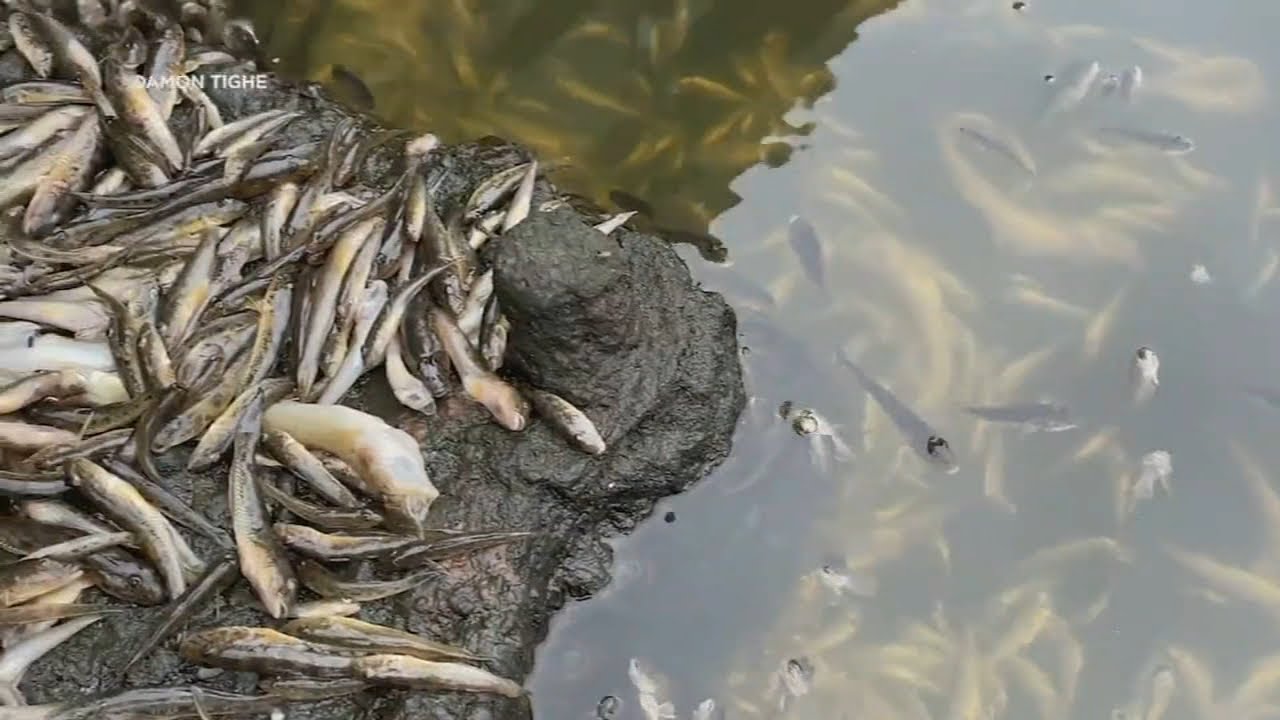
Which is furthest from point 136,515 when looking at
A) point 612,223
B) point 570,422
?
point 612,223

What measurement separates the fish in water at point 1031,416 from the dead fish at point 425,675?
8.42 ft

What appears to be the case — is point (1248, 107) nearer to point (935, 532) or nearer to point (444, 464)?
point (935, 532)

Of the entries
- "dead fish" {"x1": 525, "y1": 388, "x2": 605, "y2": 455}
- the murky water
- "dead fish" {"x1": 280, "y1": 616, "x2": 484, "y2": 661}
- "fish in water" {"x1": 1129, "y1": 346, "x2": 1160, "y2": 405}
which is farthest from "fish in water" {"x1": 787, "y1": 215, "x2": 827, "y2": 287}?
"dead fish" {"x1": 280, "y1": 616, "x2": 484, "y2": 661}

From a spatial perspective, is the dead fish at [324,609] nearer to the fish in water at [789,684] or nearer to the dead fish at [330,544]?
the dead fish at [330,544]

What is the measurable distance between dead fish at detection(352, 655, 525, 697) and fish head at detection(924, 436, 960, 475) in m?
2.20

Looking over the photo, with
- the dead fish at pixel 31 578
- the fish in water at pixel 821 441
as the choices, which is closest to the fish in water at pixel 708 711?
the fish in water at pixel 821 441

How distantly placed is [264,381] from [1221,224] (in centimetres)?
476

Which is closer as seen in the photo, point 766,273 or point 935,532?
point 935,532

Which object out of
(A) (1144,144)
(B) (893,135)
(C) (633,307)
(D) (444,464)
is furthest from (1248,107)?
(D) (444,464)

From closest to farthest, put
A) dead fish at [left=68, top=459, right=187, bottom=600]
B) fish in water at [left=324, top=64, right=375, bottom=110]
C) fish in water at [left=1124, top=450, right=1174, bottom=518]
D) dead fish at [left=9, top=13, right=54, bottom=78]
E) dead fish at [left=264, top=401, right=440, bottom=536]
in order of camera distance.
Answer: dead fish at [left=68, top=459, right=187, bottom=600] → dead fish at [left=264, top=401, right=440, bottom=536] → fish in water at [left=1124, top=450, right=1174, bottom=518] → dead fish at [left=9, top=13, right=54, bottom=78] → fish in water at [left=324, top=64, right=375, bottom=110]

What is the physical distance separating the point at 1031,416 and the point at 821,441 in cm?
100

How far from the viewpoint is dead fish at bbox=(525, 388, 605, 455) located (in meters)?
4.00

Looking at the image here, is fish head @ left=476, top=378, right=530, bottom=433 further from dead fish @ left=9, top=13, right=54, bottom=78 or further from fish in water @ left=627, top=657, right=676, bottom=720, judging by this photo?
dead fish @ left=9, top=13, right=54, bottom=78

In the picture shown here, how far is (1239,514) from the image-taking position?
4633 mm
